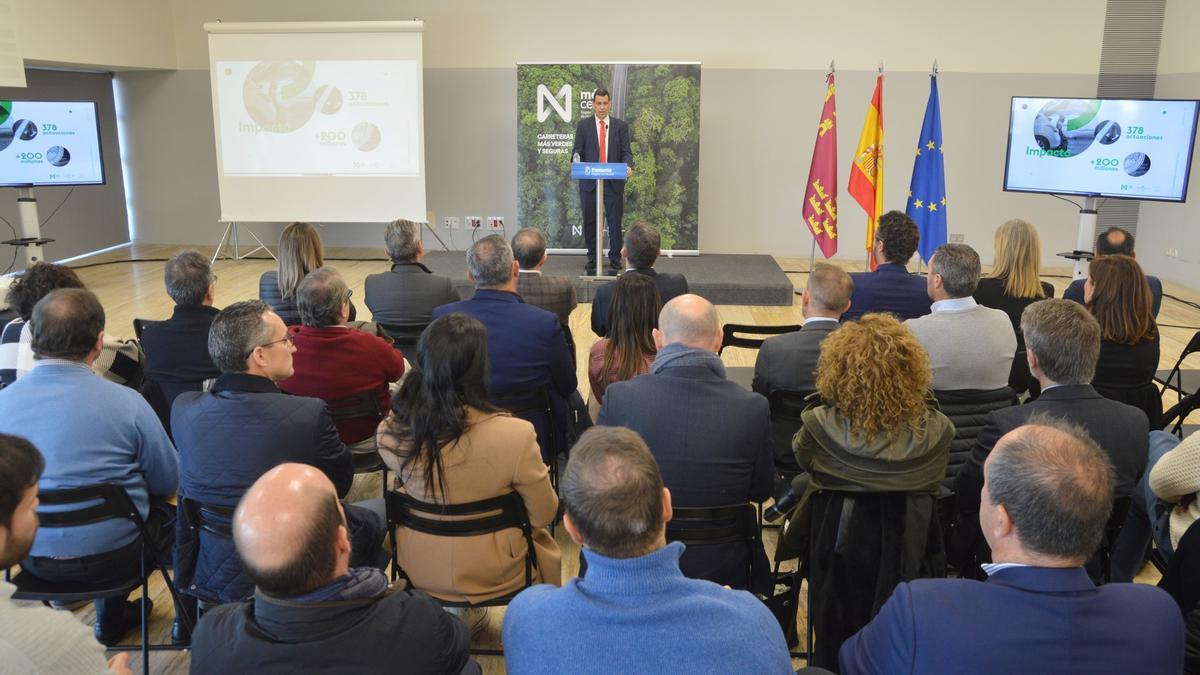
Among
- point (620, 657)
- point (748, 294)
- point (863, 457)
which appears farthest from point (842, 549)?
point (748, 294)

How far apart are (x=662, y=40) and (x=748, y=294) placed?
10.3 feet

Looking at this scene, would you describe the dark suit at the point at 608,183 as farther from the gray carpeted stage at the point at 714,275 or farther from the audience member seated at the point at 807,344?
the audience member seated at the point at 807,344

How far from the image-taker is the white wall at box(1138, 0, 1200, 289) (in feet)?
26.8

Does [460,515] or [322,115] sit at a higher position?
[322,115]

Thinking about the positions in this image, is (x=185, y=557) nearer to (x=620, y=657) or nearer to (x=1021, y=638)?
(x=620, y=657)

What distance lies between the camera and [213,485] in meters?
2.40

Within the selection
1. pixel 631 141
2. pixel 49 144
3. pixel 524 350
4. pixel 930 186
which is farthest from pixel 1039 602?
pixel 49 144

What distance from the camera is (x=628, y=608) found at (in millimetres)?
1393

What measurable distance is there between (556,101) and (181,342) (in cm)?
615

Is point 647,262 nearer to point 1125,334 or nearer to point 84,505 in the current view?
point 1125,334

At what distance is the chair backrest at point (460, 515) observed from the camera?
2.33 m

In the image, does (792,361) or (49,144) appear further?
(49,144)

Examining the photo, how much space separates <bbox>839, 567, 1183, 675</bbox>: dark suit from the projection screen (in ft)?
26.2

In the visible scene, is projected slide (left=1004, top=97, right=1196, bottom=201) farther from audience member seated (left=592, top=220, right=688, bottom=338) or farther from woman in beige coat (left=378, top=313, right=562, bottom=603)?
woman in beige coat (left=378, top=313, right=562, bottom=603)
